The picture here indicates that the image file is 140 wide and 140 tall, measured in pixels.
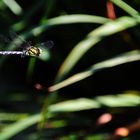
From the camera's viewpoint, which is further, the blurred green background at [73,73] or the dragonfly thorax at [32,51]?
the blurred green background at [73,73]

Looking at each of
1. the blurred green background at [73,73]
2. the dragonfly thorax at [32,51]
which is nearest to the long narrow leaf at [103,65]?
the blurred green background at [73,73]

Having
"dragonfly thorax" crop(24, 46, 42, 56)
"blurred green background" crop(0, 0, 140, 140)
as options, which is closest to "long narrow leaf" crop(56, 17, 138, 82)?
"blurred green background" crop(0, 0, 140, 140)

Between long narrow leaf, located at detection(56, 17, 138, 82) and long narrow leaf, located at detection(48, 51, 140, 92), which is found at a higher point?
long narrow leaf, located at detection(56, 17, 138, 82)

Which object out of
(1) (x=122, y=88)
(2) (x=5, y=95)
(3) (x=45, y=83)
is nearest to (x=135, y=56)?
(1) (x=122, y=88)

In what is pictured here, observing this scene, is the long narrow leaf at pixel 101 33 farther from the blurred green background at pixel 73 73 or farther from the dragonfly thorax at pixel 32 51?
the dragonfly thorax at pixel 32 51

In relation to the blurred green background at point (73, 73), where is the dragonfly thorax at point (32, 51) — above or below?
below

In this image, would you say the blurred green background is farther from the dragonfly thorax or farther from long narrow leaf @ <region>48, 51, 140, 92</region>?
the dragonfly thorax

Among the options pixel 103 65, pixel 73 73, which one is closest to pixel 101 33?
pixel 103 65

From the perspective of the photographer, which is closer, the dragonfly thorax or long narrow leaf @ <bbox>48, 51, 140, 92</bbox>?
the dragonfly thorax

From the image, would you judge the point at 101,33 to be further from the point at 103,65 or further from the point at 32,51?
the point at 32,51

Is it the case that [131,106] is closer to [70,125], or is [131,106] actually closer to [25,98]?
[70,125]
